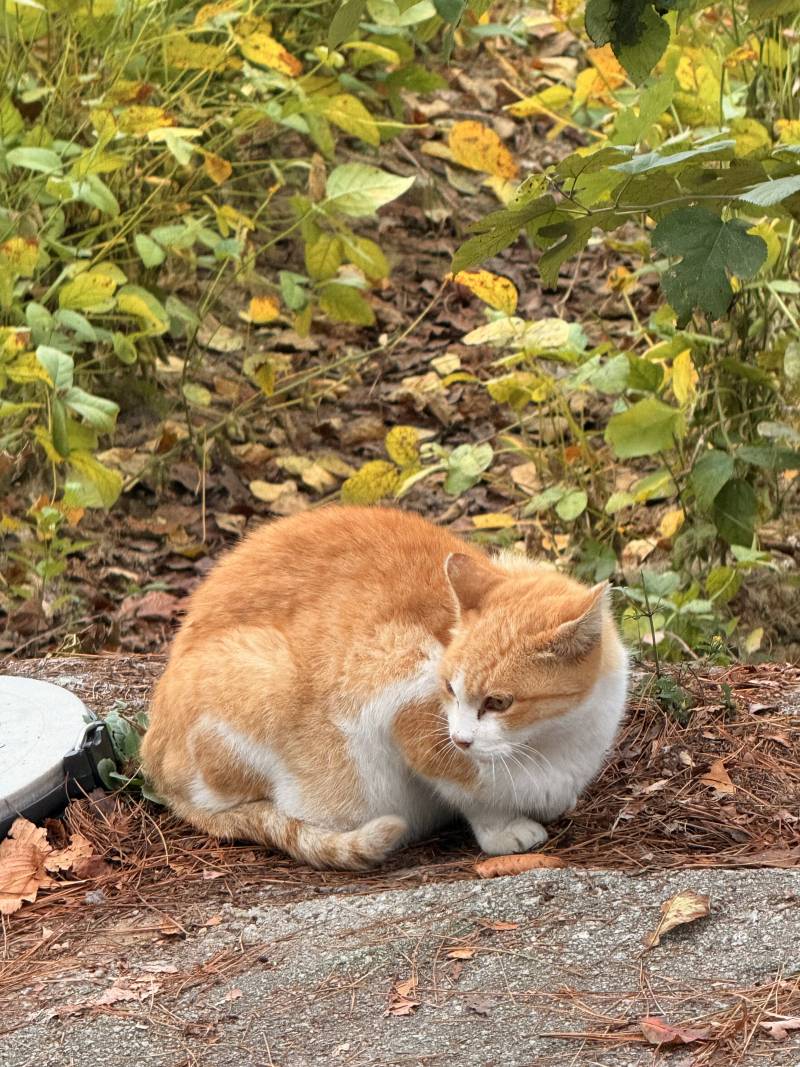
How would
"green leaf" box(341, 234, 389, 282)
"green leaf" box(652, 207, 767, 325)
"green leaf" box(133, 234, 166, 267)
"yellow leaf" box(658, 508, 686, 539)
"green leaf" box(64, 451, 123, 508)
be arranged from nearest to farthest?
"green leaf" box(652, 207, 767, 325)
"green leaf" box(64, 451, 123, 508)
"yellow leaf" box(658, 508, 686, 539)
"green leaf" box(133, 234, 166, 267)
"green leaf" box(341, 234, 389, 282)

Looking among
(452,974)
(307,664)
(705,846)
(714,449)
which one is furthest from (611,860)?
(714,449)

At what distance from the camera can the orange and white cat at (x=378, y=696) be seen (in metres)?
2.96

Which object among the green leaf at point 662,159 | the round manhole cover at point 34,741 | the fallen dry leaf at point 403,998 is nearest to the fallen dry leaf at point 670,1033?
the fallen dry leaf at point 403,998

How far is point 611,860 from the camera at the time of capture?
118 inches

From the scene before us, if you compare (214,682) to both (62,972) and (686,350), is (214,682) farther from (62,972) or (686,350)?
(686,350)

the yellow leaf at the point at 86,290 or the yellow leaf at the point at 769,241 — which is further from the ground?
the yellow leaf at the point at 86,290

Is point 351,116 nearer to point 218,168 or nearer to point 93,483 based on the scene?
point 218,168

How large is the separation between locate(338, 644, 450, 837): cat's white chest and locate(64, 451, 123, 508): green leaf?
1.81 metres

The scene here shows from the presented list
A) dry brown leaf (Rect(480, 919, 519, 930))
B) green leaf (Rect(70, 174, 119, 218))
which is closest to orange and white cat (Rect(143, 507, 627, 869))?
dry brown leaf (Rect(480, 919, 519, 930))

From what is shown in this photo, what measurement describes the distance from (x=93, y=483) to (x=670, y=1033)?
325cm

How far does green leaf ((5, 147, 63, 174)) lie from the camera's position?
4.66 meters

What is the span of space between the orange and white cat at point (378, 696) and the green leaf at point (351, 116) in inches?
92.6

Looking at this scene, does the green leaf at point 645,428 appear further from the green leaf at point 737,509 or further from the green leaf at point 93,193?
the green leaf at point 93,193

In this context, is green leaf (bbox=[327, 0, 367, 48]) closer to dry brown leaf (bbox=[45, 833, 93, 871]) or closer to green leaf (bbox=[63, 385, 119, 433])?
dry brown leaf (bbox=[45, 833, 93, 871])
